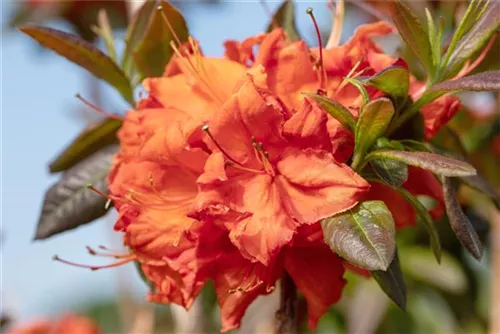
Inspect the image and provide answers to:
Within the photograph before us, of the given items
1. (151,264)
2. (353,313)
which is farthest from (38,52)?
(151,264)

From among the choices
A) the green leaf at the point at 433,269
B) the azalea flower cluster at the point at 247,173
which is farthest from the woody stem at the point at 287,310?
the green leaf at the point at 433,269

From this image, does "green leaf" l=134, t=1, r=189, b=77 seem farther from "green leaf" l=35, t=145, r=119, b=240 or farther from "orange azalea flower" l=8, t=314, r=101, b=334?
"orange azalea flower" l=8, t=314, r=101, b=334

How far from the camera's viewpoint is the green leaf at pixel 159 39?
0.89m

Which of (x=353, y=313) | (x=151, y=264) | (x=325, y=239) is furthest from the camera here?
(x=353, y=313)

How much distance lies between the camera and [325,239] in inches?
26.1

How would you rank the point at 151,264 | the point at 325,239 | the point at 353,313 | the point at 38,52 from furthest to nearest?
the point at 38,52
the point at 353,313
the point at 151,264
the point at 325,239

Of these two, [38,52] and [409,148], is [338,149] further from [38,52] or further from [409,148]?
[38,52]

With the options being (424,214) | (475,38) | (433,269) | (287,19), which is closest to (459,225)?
(424,214)

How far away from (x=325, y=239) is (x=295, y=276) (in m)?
0.09

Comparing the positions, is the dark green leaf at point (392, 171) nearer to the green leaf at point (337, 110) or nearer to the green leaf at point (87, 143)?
the green leaf at point (337, 110)

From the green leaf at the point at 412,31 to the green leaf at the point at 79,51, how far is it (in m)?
0.33

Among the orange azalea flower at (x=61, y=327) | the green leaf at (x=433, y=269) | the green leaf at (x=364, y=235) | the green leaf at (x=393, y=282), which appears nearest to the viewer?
the green leaf at (x=364, y=235)

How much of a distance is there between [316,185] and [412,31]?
17cm

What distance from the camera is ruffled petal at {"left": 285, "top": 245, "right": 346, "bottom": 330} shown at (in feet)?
2.44
